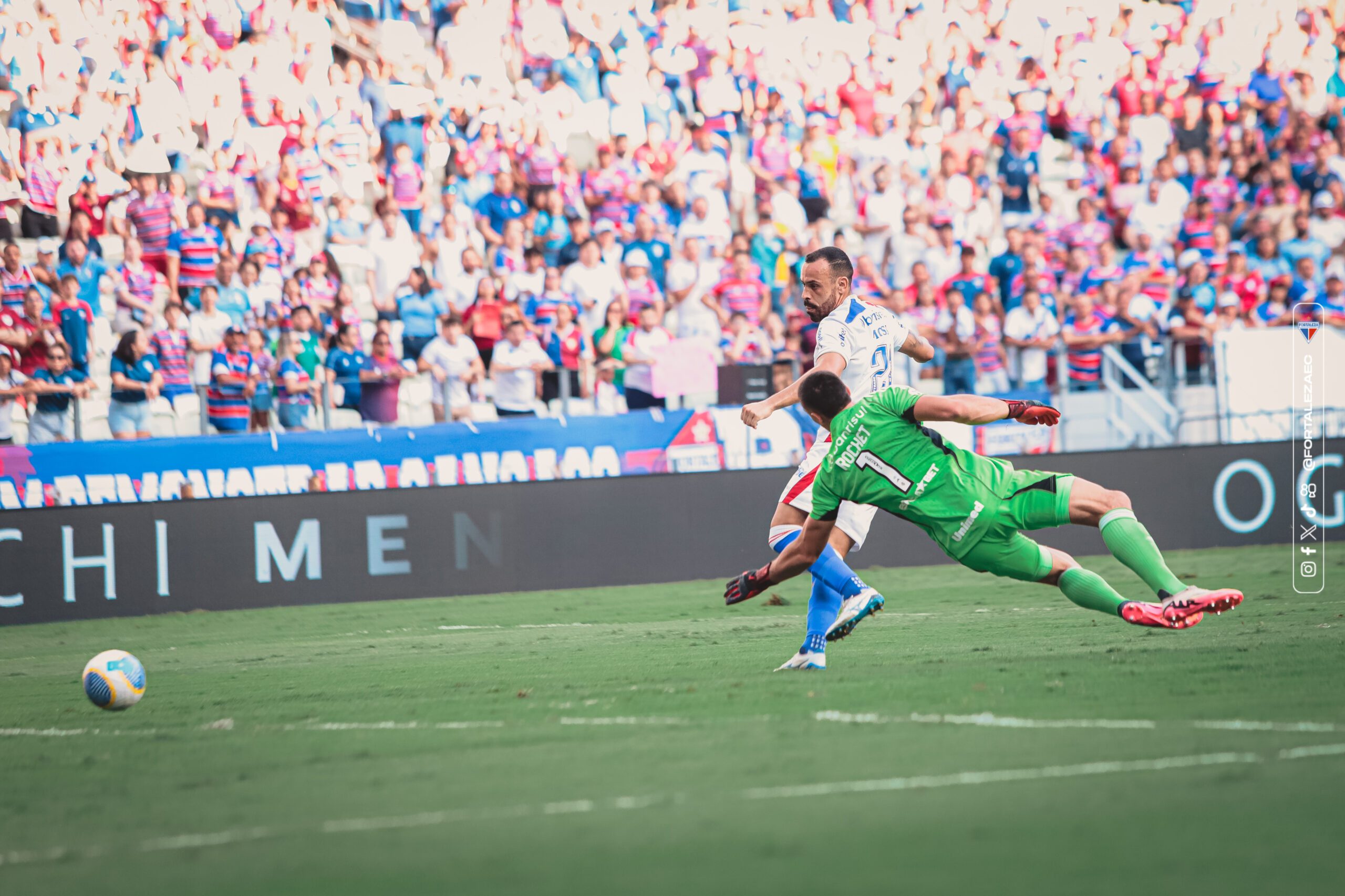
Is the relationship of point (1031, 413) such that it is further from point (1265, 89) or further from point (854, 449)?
point (1265, 89)

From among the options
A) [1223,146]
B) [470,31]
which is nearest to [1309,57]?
Result: [1223,146]

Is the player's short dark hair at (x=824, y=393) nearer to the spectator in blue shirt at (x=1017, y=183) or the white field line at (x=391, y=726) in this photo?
→ the white field line at (x=391, y=726)

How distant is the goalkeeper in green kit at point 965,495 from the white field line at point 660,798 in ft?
7.01

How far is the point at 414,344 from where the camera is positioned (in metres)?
15.6

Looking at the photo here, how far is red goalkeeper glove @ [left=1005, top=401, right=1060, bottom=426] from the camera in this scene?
22.9 ft

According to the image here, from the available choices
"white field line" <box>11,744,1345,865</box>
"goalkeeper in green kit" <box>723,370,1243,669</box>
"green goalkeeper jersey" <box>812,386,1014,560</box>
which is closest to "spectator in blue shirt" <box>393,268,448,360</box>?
"goalkeeper in green kit" <box>723,370,1243,669</box>

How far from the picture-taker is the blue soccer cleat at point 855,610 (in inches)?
296

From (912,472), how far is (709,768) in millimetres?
2402

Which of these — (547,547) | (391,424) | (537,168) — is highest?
(537,168)

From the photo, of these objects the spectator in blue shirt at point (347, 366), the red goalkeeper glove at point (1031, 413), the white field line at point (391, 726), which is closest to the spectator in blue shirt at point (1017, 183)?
the spectator in blue shirt at point (347, 366)

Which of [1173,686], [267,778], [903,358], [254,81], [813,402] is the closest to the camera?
[267,778]

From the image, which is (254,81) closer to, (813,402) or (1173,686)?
(813,402)

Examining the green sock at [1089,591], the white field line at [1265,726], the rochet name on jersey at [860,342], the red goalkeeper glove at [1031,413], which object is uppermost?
the rochet name on jersey at [860,342]

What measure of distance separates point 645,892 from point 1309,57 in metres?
21.2
